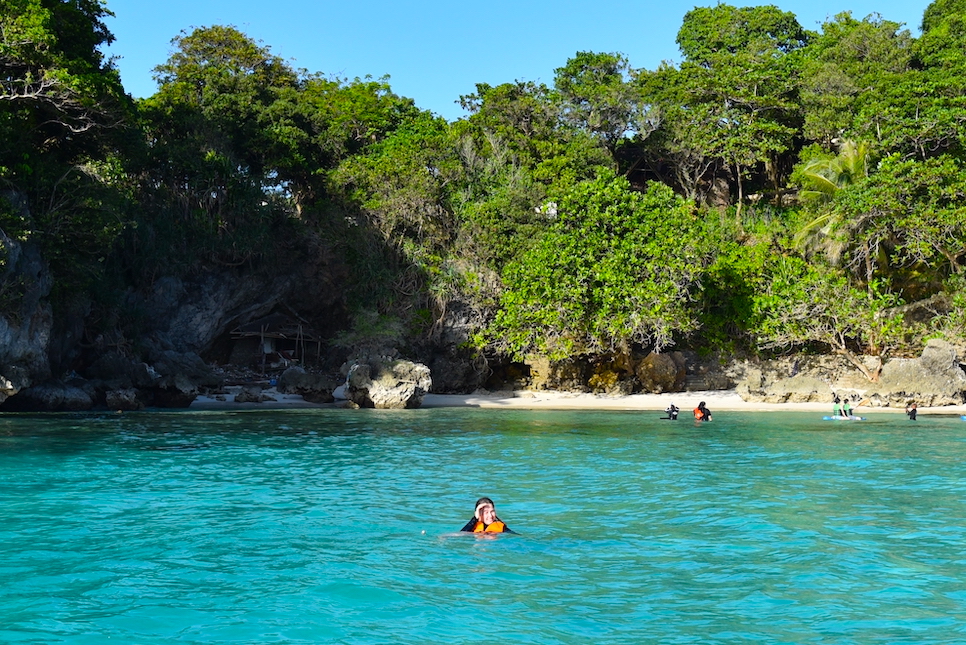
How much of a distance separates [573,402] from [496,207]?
29.1ft

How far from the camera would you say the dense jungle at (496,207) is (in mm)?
25938

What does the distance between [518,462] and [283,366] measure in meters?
23.8

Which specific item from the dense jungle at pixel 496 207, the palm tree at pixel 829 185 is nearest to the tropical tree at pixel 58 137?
the dense jungle at pixel 496 207

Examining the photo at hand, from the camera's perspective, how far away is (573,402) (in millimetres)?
31312

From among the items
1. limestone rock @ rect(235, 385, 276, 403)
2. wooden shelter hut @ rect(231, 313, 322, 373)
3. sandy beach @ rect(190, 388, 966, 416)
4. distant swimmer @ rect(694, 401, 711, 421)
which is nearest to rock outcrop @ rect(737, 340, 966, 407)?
sandy beach @ rect(190, 388, 966, 416)

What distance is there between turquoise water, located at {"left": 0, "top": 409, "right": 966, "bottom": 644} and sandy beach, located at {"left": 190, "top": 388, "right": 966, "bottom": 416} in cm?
909

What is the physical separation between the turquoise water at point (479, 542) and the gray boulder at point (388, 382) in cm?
960

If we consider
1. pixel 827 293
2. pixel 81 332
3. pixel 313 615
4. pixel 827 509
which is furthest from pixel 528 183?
pixel 313 615

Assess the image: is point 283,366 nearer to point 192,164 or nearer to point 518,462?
point 192,164

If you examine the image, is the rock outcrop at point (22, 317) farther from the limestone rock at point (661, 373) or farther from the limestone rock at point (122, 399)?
the limestone rock at point (661, 373)

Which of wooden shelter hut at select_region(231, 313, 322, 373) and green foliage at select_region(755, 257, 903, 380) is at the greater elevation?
green foliage at select_region(755, 257, 903, 380)

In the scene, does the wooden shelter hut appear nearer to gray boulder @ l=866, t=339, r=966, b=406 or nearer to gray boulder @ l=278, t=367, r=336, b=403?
gray boulder @ l=278, t=367, r=336, b=403

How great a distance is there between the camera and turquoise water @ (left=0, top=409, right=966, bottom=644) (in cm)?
742

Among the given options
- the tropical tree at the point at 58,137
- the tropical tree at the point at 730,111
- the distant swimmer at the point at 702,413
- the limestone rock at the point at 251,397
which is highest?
the tropical tree at the point at 730,111
